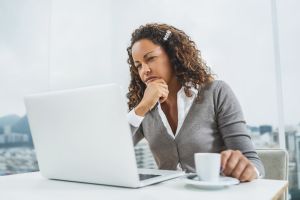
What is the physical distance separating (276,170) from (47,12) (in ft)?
6.31

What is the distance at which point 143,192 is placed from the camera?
2.31ft

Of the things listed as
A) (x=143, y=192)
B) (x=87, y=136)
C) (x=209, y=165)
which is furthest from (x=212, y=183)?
(x=87, y=136)

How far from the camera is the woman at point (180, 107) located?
1161 millimetres

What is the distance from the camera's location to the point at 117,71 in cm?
297

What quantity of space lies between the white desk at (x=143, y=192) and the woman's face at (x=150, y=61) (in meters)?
0.63

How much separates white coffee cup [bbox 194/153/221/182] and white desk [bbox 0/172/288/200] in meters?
0.04

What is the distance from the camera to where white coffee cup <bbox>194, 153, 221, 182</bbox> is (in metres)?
0.72

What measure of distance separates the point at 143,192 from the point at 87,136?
19 centimetres

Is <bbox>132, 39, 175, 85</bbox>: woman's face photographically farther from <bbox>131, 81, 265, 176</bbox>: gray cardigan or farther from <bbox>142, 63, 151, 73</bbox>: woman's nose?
<bbox>131, 81, 265, 176</bbox>: gray cardigan

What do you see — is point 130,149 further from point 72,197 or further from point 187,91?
point 187,91

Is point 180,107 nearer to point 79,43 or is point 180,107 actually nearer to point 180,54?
point 180,54

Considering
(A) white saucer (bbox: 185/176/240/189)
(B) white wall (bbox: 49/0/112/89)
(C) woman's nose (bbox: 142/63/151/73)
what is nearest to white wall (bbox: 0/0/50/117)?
(B) white wall (bbox: 49/0/112/89)

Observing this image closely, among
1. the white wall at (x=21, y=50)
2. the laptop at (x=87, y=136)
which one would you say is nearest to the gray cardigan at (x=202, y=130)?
the laptop at (x=87, y=136)

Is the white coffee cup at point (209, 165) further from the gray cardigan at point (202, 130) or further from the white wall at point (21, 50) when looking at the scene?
the white wall at point (21, 50)
